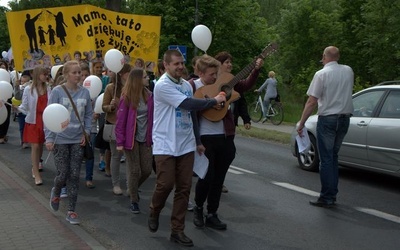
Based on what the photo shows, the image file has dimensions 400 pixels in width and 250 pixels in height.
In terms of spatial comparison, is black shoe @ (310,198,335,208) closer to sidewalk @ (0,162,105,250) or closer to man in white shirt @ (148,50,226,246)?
man in white shirt @ (148,50,226,246)

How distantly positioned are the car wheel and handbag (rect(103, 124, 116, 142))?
148 inches

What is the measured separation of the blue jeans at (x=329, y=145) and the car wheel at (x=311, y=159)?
94.8 inches

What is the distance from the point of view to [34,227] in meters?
6.12

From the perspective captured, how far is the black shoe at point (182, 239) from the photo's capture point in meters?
5.62

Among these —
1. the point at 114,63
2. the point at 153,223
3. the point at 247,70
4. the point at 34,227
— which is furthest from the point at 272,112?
the point at 34,227

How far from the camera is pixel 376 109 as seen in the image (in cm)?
882

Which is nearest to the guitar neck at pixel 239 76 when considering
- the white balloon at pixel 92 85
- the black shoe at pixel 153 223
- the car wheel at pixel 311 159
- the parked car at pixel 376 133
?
the black shoe at pixel 153 223

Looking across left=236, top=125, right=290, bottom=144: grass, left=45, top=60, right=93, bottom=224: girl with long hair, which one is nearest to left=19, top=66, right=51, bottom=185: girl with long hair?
left=45, top=60, right=93, bottom=224: girl with long hair

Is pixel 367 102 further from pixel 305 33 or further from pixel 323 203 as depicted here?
pixel 305 33

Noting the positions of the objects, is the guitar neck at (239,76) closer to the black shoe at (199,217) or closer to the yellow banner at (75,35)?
the black shoe at (199,217)

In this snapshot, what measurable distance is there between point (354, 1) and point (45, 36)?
26.0m

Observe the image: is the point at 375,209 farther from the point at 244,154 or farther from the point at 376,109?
the point at 244,154

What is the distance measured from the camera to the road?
591cm

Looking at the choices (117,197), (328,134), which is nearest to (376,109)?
(328,134)
